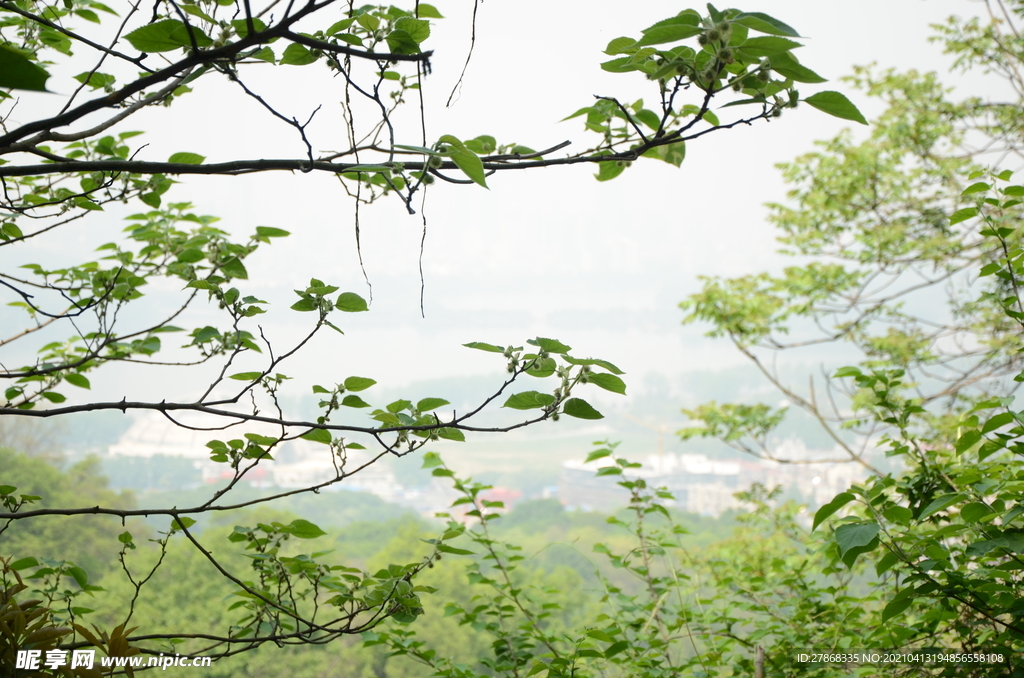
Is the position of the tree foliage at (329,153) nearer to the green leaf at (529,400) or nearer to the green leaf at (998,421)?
the green leaf at (529,400)

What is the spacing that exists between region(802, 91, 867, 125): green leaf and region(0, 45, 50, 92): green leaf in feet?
1.63

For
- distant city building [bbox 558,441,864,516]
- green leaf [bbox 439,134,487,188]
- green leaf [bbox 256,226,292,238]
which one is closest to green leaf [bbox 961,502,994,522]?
green leaf [bbox 439,134,487,188]

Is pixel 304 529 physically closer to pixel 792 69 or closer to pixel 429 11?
pixel 429 11

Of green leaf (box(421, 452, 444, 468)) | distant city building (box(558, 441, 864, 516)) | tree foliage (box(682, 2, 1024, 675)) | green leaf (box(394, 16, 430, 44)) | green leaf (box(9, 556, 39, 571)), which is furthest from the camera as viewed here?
distant city building (box(558, 441, 864, 516))

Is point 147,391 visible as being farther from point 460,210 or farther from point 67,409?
point 67,409

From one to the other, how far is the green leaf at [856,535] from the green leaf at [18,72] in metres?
0.82

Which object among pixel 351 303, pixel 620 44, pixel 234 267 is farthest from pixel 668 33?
pixel 234 267

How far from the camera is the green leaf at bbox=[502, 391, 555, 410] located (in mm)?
609

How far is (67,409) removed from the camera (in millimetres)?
706

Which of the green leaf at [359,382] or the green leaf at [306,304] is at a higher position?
the green leaf at [306,304]

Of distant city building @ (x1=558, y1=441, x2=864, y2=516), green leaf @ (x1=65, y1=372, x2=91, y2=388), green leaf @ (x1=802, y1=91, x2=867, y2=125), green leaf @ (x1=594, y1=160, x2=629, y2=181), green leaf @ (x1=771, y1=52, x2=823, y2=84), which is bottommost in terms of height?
distant city building @ (x1=558, y1=441, x2=864, y2=516)

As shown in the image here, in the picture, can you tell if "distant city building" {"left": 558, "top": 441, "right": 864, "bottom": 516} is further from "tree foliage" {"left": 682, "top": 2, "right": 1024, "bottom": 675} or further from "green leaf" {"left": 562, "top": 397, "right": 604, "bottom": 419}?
"green leaf" {"left": 562, "top": 397, "right": 604, "bottom": 419}

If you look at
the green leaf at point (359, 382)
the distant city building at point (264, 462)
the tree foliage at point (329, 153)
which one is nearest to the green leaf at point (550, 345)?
the tree foliage at point (329, 153)

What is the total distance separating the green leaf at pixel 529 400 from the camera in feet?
2.00
